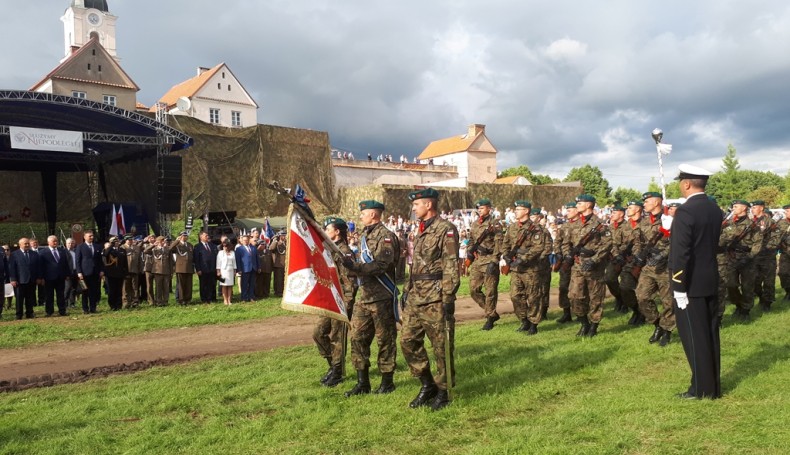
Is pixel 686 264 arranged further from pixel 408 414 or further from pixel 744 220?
pixel 744 220

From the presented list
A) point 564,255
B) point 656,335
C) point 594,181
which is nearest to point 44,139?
point 564,255

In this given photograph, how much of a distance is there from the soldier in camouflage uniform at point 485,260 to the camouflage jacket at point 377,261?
411 cm

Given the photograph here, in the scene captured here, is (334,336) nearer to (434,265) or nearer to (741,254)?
(434,265)

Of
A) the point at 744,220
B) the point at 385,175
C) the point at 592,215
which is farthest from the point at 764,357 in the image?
the point at 385,175

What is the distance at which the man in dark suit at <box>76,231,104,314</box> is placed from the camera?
1314 centimetres

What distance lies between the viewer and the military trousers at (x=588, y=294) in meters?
8.66

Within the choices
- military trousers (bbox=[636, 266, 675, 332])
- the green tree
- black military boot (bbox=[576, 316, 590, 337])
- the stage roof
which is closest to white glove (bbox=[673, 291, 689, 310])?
military trousers (bbox=[636, 266, 675, 332])

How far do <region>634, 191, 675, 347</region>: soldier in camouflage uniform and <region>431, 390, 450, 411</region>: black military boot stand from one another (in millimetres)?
3746

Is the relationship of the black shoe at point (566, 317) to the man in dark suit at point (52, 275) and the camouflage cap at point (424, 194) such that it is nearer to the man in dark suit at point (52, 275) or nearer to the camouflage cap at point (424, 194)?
the camouflage cap at point (424, 194)

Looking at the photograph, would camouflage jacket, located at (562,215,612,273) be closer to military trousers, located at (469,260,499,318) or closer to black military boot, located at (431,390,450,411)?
military trousers, located at (469,260,499,318)

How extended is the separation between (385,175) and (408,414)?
46.7m

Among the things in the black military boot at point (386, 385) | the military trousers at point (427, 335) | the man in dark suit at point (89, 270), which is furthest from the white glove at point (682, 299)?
the man in dark suit at point (89, 270)

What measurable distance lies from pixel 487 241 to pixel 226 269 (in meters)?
7.38

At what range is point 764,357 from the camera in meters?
6.88
